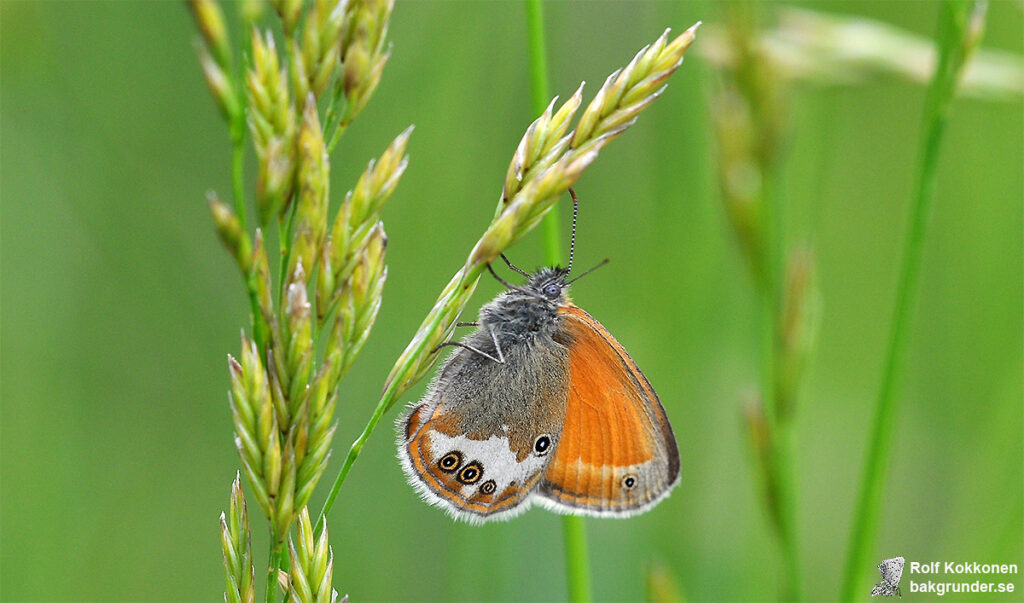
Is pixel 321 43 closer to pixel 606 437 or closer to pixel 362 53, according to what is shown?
pixel 362 53

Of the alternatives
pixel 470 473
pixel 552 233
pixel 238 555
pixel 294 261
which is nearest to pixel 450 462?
pixel 470 473

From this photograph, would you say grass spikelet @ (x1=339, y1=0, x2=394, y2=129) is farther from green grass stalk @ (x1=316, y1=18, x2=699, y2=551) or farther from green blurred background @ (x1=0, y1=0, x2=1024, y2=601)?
green blurred background @ (x1=0, y1=0, x2=1024, y2=601)

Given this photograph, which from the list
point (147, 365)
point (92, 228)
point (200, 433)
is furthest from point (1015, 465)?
point (92, 228)

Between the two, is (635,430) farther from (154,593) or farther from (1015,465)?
(154,593)

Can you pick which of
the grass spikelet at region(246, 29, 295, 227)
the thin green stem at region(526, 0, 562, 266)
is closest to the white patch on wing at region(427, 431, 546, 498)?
the thin green stem at region(526, 0, 562, 266)

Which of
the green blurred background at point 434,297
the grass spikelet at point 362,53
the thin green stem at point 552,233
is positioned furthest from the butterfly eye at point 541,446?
the grass spikelet at point 362,53

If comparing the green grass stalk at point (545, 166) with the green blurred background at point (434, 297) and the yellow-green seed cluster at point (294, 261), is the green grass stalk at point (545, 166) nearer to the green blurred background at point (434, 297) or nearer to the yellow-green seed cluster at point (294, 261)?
the yellow-green seed cluster at point (294, 261)

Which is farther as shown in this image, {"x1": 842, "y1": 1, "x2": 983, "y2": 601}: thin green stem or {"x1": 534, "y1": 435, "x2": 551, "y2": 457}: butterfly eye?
{"x1": 534, "y1": 435, "x2": 551, "y2": 457}: butterfly eye
